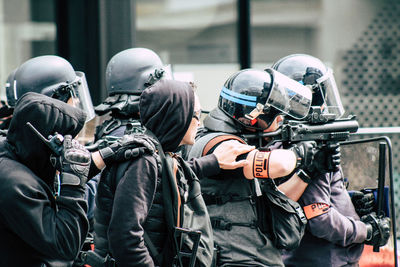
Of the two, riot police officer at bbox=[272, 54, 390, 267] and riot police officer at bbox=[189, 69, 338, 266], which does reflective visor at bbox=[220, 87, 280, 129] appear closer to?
riot police officer at bbox=[189, 69, 338, 266]

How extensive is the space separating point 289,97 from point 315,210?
60cm

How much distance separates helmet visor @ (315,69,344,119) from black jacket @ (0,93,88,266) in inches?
65.7

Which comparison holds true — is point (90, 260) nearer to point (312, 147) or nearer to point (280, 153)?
point (280, 153)

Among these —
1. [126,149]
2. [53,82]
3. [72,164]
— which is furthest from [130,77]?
[72,164]

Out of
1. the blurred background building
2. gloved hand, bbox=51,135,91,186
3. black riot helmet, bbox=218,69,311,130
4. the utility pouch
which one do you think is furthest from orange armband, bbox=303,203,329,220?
the blurred background building

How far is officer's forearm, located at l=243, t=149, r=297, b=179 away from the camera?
9.96 feet

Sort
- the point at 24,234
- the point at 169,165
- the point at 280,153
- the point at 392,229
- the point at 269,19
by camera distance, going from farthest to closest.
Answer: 1. the point at 269,19
2. the point at 392,229
3. the point at 280,153
4. the point at 169,165
5. the point at 24,234

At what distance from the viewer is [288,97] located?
3.42 meters

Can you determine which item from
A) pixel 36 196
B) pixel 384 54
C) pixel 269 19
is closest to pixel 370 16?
pixel 384 54

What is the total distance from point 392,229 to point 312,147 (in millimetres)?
906

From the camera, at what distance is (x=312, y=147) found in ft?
10.7

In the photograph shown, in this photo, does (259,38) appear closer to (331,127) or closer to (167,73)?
(167,73)

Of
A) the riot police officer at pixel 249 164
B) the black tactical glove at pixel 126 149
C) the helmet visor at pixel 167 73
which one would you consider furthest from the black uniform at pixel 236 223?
the helmet visor at pixel 167 73

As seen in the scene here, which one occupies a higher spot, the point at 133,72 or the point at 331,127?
the point at 133,72
